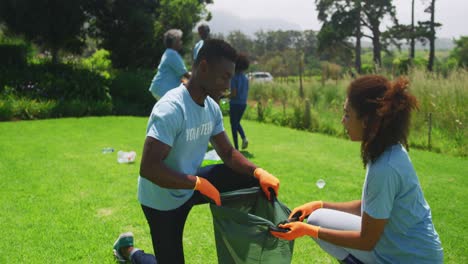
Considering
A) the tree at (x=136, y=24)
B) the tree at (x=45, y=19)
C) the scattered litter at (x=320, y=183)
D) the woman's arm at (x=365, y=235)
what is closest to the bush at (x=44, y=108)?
the tree at (x=45, y=19)

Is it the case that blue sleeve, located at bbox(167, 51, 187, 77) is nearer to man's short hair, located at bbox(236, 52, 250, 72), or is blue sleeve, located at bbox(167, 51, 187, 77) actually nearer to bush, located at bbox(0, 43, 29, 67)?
man's short hair, located at bbox(236, 52, 250, 72)

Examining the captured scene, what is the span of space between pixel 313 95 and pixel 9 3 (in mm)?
9645

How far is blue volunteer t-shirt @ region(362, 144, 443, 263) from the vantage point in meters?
1.92

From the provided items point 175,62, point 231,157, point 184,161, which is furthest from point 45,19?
→ point 184,161

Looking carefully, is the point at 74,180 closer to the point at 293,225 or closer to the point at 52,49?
the point at 293,225

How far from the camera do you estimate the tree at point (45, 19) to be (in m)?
13.3

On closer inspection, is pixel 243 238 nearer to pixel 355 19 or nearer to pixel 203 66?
pixel 203 66

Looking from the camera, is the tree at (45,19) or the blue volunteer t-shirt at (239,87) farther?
the tree at (45,19)

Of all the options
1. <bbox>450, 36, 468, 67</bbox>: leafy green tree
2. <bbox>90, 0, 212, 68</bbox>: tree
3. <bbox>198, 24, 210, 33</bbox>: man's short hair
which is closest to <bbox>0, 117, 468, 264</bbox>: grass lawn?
<bbox>198, 24, 210, 33</bbox>: man's short hair

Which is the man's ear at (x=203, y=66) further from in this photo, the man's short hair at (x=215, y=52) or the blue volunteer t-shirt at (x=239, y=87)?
the blue volunteer t-shirt at (x=239, y=87)

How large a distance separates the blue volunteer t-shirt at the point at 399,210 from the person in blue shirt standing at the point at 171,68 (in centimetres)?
414

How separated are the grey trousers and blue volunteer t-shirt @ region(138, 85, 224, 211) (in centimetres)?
74

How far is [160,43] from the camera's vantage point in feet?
Answer: 55.0

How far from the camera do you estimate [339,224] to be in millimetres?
2268
